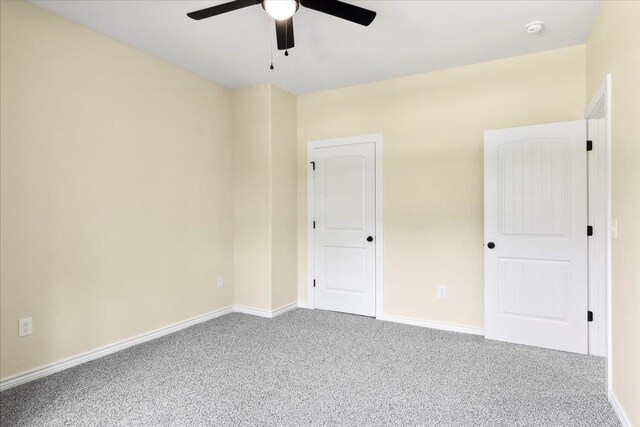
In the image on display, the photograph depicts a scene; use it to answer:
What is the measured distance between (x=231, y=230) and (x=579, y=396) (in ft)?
11.3

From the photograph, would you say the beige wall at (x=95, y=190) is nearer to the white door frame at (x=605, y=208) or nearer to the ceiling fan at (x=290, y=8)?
the ceiling fan at (x=290, y=8)

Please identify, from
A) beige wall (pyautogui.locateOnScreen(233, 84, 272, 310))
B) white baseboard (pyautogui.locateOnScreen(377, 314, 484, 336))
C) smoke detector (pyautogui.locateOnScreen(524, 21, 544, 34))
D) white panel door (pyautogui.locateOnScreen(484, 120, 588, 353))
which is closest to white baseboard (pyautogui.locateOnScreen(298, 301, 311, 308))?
beige wall (pyautogui.locateOnScreen(233, 84, 272, 310))

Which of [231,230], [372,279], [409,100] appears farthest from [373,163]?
[231,230]

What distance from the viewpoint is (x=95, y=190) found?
291cm

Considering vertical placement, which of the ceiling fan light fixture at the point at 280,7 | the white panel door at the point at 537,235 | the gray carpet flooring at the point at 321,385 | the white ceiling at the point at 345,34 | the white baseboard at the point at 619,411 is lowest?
the gray carpet flooring at the point at 321,385

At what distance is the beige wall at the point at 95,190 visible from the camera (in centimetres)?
246

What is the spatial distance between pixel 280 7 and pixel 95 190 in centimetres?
204

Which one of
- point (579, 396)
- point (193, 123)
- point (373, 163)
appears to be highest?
point (193, 123)

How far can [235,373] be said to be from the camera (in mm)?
2627

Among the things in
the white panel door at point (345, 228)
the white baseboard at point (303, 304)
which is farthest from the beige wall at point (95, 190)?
the white panel door at point (345, 228)

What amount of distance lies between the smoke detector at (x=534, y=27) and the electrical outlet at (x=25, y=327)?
13.8 ft

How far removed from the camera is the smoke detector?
2.75 m

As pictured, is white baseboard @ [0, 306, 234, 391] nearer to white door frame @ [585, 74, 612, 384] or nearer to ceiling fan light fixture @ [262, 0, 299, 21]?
ceiling fan light fixture @ [262, 0, 299, 21]

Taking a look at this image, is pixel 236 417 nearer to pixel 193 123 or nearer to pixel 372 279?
pixel 372 279
